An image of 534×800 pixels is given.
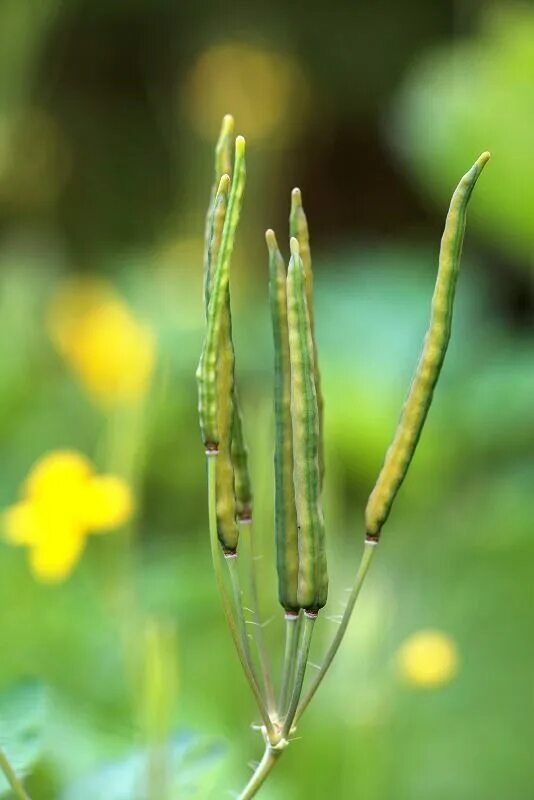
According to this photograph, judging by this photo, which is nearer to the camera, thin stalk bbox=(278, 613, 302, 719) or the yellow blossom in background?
thin stalk bbox=(278, 613, 302, 719)

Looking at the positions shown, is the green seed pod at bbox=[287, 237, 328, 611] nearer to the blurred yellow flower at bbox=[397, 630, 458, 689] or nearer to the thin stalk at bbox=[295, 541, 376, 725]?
the thin stalk at bbox=[295, 541, 376, 725]

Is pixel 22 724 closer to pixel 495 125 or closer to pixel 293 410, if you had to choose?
pixel 293 410

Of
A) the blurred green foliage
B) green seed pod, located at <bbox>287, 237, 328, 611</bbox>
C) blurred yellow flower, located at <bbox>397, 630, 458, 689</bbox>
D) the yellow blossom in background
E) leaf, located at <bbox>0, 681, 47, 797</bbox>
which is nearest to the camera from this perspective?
green seed pod, located at <bbox>287, 237, 328, 611</bbox>

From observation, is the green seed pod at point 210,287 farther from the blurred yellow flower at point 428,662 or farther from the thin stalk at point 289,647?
the blurred yellow flower at point 428,662

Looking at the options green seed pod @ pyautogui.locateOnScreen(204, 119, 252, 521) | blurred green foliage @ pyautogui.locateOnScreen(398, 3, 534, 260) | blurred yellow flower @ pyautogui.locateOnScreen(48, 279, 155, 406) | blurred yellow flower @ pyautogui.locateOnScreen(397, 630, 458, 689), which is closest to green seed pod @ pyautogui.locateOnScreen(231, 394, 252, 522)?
green seed pod @ pyautogui.locateOnScreen(204, 119, 252, 521)

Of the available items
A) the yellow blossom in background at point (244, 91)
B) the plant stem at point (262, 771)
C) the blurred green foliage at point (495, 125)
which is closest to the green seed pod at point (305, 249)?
the plant stem at point (262, 771)

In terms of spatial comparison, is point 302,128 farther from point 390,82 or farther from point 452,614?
point 452,614

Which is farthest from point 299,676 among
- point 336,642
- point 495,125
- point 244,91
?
point 244,91
